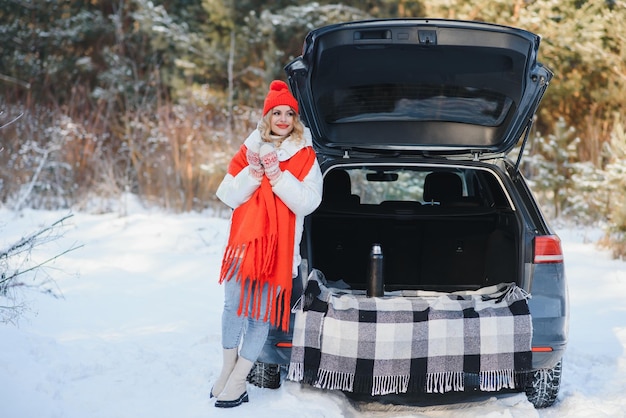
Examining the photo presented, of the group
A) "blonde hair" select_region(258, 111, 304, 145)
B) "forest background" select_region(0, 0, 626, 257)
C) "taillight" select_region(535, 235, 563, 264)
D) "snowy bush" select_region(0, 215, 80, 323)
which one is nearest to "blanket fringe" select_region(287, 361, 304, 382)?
"blonde hair" select_region(258, 111, 304, 145)

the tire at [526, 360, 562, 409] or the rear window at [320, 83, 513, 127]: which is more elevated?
the rear window at [320, 83, 513, 127]

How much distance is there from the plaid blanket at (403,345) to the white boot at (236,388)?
26 cm

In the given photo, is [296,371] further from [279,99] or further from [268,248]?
[279,99]

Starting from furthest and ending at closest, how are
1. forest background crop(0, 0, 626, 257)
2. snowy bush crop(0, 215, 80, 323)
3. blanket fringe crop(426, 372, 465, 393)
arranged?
forest background crop(0, 0, 626, 257) → snowy bush crop(0, 215, 80, 323) → blanket fringe crop(426, 372, 465, 393)

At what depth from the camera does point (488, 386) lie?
3635mm

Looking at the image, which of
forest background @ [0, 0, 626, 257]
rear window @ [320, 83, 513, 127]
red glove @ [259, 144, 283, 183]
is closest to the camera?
red glove @ [259, 144, 283, 183]

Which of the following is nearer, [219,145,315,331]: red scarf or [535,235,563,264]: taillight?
[219,145,315,331]: red scarf

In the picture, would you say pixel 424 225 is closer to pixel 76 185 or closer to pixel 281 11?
pixel 76 185

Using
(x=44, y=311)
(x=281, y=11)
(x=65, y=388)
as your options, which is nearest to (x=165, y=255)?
(x=44, y=311)

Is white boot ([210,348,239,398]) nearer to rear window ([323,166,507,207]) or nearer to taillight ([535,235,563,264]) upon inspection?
rear window ([323,166,507,207])

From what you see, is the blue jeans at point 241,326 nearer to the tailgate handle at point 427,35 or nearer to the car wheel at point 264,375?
the car wheel at point 264,375

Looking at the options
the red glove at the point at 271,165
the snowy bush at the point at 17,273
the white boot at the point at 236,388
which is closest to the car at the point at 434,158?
the white boot at the point at 236,388

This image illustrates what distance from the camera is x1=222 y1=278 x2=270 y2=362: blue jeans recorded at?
12.0ft

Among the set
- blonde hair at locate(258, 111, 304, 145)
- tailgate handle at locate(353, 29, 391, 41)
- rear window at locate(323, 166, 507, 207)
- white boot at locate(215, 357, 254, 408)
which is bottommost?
white boot at locate(215, 357, 254, 408)
